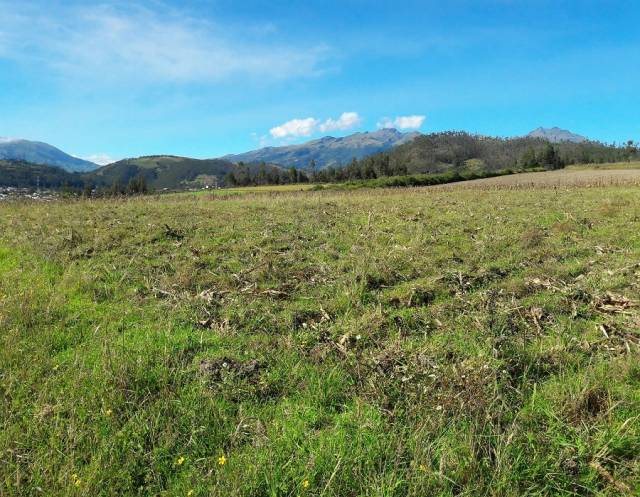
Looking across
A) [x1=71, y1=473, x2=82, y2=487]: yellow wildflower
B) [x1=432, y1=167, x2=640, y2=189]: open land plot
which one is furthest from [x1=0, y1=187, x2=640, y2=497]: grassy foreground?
[x1=432, y1=167, x2=640, y2=189]: open land plot

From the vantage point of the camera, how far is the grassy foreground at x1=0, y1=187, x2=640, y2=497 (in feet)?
10.8

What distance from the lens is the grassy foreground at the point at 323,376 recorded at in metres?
3.29

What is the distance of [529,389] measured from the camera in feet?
14.4

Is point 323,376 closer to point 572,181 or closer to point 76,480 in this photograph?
point 76,480

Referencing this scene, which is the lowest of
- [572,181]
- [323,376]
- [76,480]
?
[76,480]

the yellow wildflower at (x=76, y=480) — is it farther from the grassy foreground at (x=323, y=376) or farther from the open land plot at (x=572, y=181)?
the open land plot at (x=572, y=181)

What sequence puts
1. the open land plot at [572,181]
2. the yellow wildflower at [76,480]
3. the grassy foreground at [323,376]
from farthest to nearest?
the open land plot at [572,181]
the grassy foreground at [323,376]
the yellow wildflower at [76,480]

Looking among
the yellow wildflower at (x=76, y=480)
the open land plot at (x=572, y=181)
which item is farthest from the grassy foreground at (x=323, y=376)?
the open land plot at (x=572, y=181)

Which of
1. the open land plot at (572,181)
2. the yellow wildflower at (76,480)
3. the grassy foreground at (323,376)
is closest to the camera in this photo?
the yellow wildflower at (76,480)

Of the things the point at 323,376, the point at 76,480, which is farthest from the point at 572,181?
the point at 76,480

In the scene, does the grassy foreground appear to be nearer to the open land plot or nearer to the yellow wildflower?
the yellow wildflower

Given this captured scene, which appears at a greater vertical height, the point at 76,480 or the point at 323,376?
the point at 323,376

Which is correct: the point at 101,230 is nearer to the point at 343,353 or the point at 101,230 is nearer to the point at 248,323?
the point at 248,323

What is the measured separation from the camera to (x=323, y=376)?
463 cm
